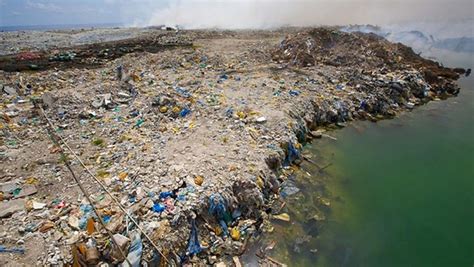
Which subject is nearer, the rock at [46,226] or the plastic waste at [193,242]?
the rock at [46,226]

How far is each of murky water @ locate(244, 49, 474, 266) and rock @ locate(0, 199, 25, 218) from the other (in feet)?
12.1

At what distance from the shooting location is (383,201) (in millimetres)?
5688

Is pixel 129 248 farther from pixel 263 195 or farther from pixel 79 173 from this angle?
pixel 263 195

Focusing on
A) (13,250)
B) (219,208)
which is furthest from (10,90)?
(219,208)

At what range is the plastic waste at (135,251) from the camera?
336 centimetres

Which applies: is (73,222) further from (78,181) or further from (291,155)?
(291,155)

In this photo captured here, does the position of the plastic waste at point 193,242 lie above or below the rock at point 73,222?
below

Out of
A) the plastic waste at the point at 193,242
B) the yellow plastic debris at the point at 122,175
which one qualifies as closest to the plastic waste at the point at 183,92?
the yellow plastic debris at the point at 122,175

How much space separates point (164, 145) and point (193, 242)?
2.29 m

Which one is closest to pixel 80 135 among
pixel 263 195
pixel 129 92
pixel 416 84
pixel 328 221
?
pixel 129 92

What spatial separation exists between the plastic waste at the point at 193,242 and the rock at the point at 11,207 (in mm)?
2450

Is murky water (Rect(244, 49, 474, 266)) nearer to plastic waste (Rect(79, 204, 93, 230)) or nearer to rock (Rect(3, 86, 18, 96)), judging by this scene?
plastic waste (Rect(79, 204, 93, 230))

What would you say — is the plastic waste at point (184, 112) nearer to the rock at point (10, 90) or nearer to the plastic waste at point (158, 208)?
the plastic waste at point (158, 208)

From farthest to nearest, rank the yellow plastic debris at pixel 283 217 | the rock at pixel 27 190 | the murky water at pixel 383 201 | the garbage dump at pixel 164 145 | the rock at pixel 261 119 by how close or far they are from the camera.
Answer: the rock at pixel 261 119 → the yellow plastic debris at pixel 283 217 → the murky water at pixel 383 201 → the rock at pixel 27 190 → the garbage dump at pixel 164 145
